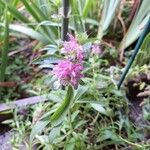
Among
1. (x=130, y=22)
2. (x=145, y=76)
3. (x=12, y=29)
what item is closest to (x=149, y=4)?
(x=130, y=22)

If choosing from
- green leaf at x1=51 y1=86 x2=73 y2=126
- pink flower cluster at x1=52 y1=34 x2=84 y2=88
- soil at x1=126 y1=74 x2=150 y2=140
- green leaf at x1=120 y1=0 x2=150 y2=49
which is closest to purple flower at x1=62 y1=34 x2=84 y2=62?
Answer: pink flower cluster at x1=52 y1=34 x2=84 y2=88

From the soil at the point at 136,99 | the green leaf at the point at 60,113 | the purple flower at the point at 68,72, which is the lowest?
the soil at the point at 136,99

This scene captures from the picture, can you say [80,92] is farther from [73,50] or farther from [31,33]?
[31,33]

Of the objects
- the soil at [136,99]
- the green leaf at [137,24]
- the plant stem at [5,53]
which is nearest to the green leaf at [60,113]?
the soil at [136,99]

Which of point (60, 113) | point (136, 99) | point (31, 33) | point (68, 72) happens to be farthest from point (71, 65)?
point (31, 33)

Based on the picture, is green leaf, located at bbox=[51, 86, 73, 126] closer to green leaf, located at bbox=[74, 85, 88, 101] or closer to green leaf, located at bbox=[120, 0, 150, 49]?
green leaf, located at bbox=[74, 85, 88, 101]

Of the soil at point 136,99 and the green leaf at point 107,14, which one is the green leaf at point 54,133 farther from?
the green leaf at point 107,14

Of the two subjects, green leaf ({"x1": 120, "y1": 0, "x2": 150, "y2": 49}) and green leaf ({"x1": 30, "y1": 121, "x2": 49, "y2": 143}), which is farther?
green leaf ({"x1": 120, "y1": 0, "x2": 150, "y2": 49})

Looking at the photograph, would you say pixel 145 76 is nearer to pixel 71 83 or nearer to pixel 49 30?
pixel 49 30

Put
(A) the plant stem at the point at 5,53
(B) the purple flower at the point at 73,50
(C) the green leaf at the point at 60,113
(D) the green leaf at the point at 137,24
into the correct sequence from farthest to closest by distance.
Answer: (D) the green leaf at the point at 137,24 < (A) the plant stem at the point at 5,53 < (C) the green leaf at the point at 60,113 < (B) the purple flower at the point at 73,50
